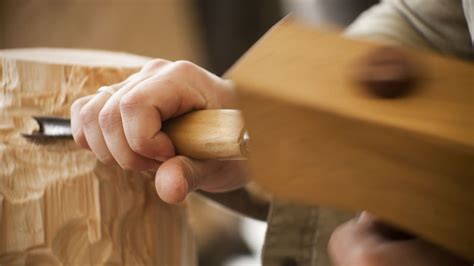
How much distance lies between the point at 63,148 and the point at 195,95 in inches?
4.8

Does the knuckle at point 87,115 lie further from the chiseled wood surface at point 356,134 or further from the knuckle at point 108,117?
the chiseled wood surface at point 356,134

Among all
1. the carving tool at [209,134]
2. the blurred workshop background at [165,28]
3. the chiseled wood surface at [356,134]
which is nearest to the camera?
the chiseled wood surface at [356,134]

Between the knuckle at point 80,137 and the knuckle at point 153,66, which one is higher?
the knuckle at point 153,66

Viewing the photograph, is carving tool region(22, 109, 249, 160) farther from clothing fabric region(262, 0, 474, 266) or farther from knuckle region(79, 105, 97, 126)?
clothing fabric region(262, 0, 474, 266)

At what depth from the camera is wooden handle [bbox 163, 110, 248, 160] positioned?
0.39 m

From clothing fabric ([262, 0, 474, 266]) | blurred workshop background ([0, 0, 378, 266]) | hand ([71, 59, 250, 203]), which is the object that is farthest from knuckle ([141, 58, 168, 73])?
blurred workshop background ([0, 0, 378, 266])

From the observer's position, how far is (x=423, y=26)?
688 millimetres

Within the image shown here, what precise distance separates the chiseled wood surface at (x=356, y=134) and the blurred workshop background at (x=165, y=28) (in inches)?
48.9

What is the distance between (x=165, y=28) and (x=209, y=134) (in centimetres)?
145

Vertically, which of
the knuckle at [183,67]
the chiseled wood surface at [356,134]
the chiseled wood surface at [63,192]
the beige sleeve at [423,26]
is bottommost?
the chiseled wood surface at [63,192]

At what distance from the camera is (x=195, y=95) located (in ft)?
1.48

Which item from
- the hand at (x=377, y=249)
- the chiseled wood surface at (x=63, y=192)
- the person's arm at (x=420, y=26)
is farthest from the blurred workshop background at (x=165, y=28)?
the hand at (x=377, y=249)

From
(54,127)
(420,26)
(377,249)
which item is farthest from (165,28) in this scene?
(377,249)

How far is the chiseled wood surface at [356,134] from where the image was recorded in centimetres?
23
